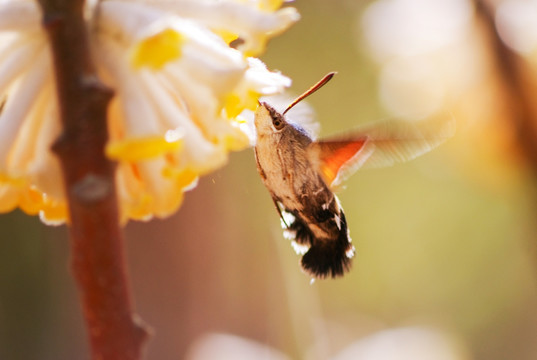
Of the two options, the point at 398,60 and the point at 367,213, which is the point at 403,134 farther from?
the point at 367,213

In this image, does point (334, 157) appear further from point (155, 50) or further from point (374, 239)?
point (374, 239)

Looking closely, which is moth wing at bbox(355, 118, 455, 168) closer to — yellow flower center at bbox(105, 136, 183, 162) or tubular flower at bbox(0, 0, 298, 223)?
tubular flower at bbox(0, 0, 298, 223)

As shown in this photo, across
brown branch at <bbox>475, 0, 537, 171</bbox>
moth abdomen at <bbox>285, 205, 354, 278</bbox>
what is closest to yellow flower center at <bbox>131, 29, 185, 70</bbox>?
moth abdomen at <bbox>285, 205, 354, 278</bbox>

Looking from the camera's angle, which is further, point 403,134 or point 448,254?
point 448,254

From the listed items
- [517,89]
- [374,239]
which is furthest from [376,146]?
[374,239]

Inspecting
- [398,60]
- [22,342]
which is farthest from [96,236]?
[22,342]

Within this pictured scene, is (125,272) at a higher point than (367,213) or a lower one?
higher

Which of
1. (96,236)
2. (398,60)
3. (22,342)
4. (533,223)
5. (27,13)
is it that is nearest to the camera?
(96,236)
